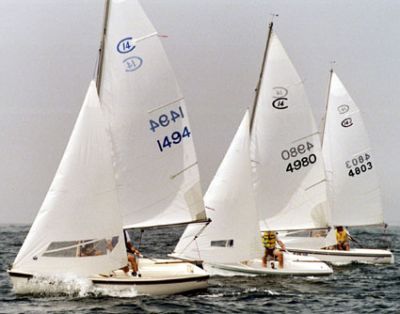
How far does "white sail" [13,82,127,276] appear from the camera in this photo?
17.2 metres

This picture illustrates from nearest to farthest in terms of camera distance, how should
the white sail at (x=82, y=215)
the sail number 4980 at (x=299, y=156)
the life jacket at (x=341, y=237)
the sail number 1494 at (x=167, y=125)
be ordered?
the white sail at (x=82, y=215)
the sail number 1494 at (x=167, y=125)
the sail number 4980 at (x=299, y=156)
the life jacket at (x=341, y=237)

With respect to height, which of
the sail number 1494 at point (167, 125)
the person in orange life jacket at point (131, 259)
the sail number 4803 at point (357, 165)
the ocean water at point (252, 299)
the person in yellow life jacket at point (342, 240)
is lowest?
the ocean water at point (252, 299)

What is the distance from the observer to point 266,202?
25156 millimetres

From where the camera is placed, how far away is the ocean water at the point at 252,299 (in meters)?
16.3

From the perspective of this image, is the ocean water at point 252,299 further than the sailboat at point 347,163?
No

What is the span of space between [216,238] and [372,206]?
39.1 ft

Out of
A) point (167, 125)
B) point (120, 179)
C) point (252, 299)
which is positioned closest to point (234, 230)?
point (252, 299)

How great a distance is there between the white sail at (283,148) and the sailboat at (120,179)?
547 cm

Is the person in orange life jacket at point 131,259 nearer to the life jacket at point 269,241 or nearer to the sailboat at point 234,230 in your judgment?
the sailboat at point 234,230

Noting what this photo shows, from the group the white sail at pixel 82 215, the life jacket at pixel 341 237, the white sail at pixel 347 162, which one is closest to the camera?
the white sail at pixel 82 215

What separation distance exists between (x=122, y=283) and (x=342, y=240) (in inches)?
569

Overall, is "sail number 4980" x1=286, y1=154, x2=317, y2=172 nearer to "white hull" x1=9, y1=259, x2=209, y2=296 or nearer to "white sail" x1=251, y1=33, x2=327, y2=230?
"white sail" x1=251, y1=33, x2=327, y2=230

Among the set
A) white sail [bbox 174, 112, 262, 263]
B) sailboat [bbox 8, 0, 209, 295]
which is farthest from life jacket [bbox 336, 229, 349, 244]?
sailboat [bbox 8, 0, 209, 295]

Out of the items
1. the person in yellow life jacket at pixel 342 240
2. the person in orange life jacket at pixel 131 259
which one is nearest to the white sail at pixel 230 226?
the person in orange life jacket at pixel 131 259
